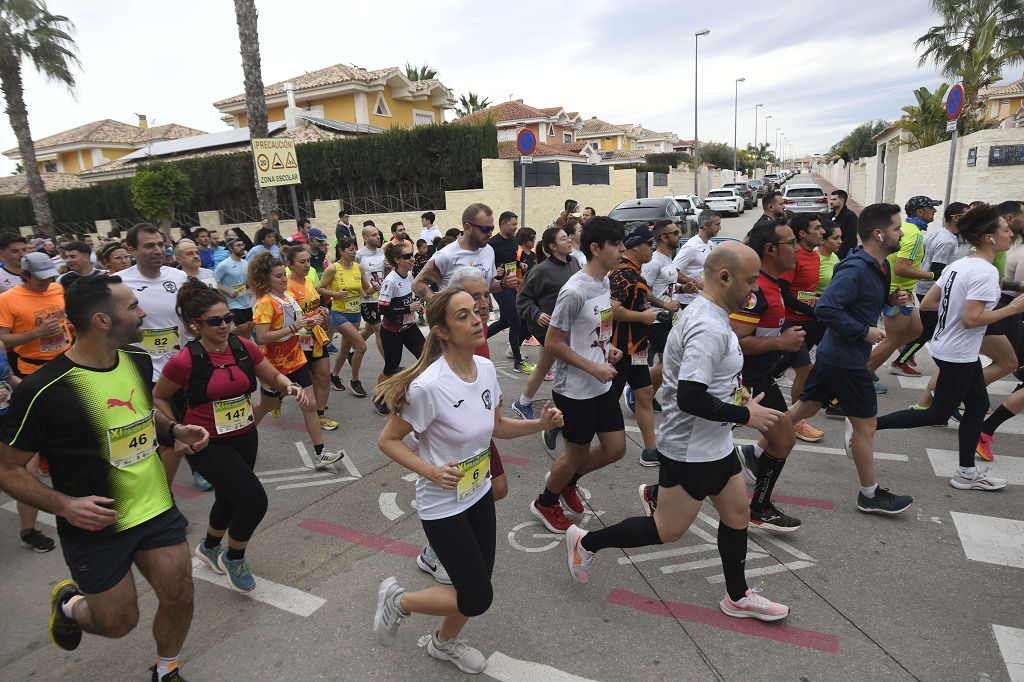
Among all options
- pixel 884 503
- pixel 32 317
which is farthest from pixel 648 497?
pixel 32 317

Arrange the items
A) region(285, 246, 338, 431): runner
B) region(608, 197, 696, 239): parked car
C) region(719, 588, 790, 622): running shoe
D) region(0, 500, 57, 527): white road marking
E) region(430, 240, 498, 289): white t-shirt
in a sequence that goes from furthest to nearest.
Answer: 1. region(608, 197, 696, 239): parked car
2. region(430, 240, 498, 289): white t-shirt
3. region(285, 246, 338, 431): runner
4. region(0, 500, 57, 527): white road marking
5. region(719, 588, 790, 622): running shoe

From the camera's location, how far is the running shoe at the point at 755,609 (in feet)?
10.2

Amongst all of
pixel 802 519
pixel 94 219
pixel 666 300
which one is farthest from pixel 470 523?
pixel 94 219

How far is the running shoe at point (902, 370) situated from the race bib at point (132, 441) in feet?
25.6

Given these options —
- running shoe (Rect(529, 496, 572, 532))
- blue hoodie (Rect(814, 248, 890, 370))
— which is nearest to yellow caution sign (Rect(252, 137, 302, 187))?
running shoe (Rect(529, 496, 572, 532))

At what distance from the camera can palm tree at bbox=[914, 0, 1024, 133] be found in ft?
72.0

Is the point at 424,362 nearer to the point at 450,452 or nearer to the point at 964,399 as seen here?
the point at 450,452

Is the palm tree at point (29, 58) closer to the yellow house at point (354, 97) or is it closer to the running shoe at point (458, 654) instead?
the yellow house at point (354, 97)

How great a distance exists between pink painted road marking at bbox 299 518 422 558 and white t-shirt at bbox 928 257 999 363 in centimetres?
405

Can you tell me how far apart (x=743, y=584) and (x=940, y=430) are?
372cm

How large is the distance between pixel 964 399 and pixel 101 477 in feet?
17.9

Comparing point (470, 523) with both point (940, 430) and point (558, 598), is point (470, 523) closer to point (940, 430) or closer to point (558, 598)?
point (558, 598)

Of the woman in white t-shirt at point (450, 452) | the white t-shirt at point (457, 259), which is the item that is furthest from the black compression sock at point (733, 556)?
the white t-shirt at point (457, 259)

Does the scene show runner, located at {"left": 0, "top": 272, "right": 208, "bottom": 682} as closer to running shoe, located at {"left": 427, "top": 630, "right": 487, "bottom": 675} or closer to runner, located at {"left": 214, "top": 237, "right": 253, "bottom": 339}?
running shoe, located at {"left": 427, "top": 630, "right": 487, "bottom": 675}
